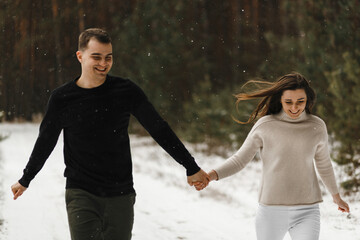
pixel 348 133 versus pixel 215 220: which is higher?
pixel 348 133

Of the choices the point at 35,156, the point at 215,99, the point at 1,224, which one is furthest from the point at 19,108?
the point at 35,156

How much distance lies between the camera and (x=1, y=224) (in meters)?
6.90

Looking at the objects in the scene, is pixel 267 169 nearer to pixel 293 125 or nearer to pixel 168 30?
pixel 293 125

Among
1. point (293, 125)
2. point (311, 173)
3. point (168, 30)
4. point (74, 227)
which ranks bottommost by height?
point (74, 227)

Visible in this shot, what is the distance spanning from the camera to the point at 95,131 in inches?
135

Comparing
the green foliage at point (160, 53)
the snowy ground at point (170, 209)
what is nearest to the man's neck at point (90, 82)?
the snowy ground at point (170, 209)

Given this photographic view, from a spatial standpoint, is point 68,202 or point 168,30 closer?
point 68,202

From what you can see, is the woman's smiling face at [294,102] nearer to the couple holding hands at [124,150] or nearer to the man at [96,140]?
the couple holding hands at [124,150]

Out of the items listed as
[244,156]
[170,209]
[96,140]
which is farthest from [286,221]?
[170,209]

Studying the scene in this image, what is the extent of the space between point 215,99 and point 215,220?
5.70 m

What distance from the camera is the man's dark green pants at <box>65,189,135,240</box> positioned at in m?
3.42

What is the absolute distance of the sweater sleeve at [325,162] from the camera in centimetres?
376

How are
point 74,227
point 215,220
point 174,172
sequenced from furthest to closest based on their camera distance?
point 174,172 < point 215,220 < point 74,227

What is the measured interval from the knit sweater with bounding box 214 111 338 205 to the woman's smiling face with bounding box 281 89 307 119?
0.04 m
